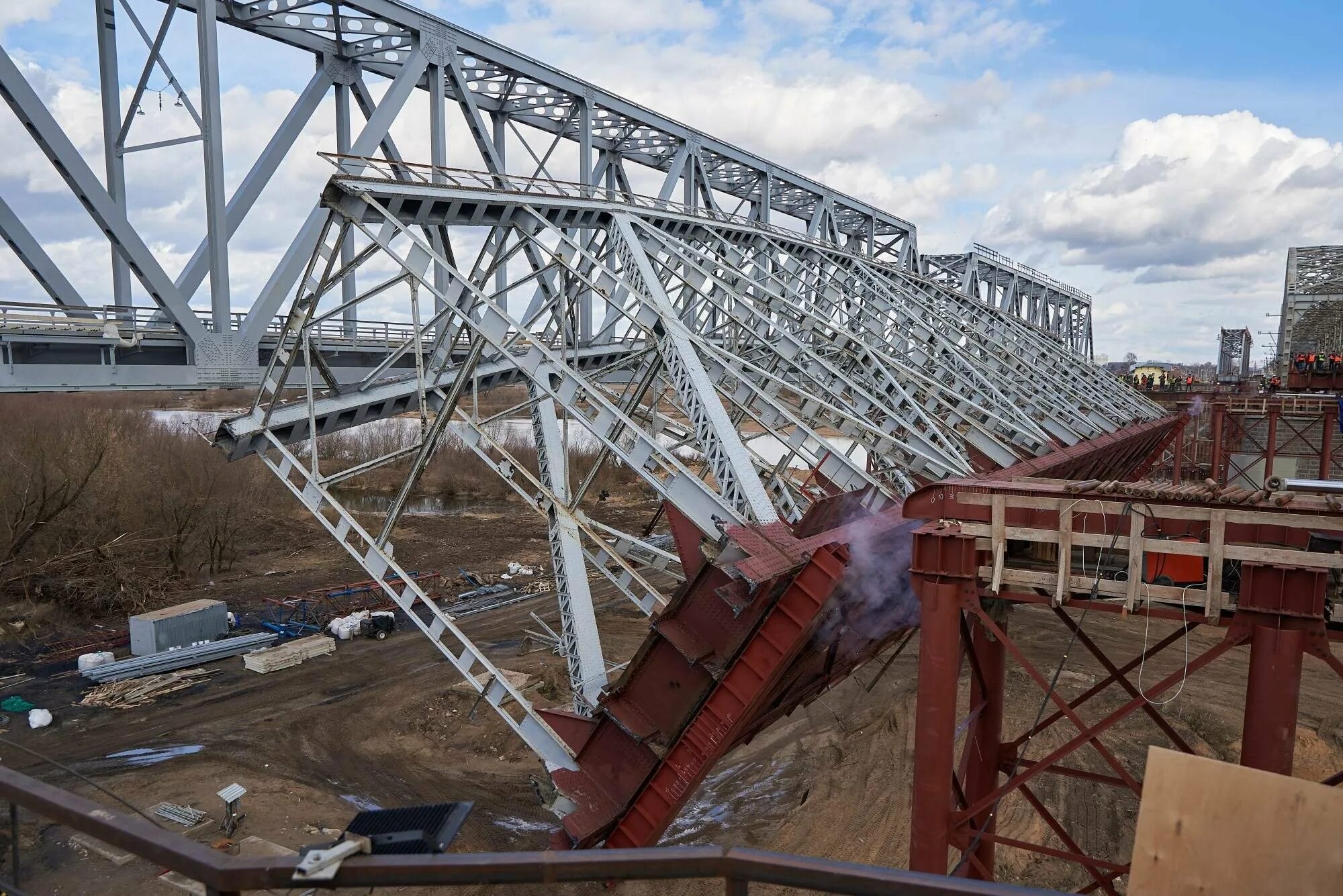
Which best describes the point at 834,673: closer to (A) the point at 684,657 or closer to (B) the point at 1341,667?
(A) the point at 684,657

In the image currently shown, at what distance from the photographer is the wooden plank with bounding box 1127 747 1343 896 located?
3.74m

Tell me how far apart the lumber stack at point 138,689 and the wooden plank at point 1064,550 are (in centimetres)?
1910

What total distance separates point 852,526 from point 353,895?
6.09 m

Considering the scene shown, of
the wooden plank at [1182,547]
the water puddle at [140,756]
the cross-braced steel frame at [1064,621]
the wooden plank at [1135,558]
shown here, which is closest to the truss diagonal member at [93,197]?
the water puddle at [140,756]

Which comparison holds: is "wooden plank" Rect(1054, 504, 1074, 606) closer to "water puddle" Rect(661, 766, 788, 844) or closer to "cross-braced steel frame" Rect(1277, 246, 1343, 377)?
"water puddle" Rect(661, 766, 788, 844)

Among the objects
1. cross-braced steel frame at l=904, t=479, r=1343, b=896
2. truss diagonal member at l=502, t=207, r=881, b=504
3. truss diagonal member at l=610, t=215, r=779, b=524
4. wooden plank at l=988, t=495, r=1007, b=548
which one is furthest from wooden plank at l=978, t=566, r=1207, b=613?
truss diagonal member at l=502, t=207, r=881, b=504

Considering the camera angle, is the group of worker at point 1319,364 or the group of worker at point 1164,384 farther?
the group of worker at point 1164,384

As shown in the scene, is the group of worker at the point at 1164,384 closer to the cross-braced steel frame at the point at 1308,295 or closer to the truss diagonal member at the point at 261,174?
the cross-braced steel frame at the point at 1308,295

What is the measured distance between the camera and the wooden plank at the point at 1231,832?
12.3 feet

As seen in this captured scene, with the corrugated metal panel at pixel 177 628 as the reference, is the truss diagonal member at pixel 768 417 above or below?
above

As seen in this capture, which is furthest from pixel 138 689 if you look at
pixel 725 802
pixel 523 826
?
pixel 725 802

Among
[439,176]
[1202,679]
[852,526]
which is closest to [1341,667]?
[852,526]

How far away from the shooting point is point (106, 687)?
18734 mm

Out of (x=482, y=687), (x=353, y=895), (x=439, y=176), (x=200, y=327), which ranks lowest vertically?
(x=353, y=895)
